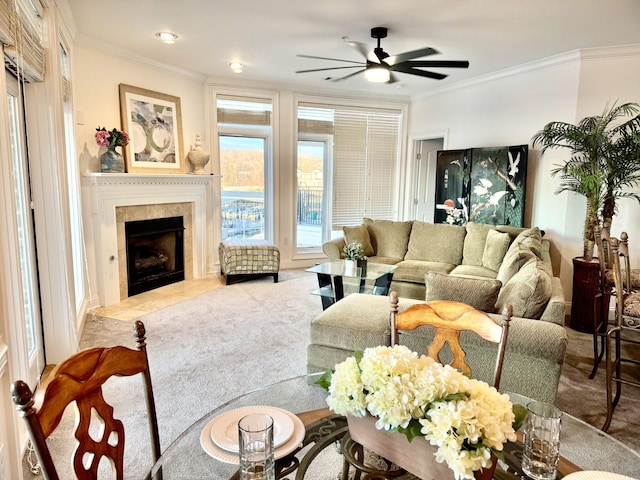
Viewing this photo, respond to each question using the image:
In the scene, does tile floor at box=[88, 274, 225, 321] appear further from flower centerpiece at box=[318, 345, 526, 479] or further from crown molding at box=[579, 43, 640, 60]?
crown molding at box=[579, 43, 640, 60]

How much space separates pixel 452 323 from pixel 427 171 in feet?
18.2

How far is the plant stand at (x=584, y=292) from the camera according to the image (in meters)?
3.90

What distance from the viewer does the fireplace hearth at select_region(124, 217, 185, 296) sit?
4938 millimetres

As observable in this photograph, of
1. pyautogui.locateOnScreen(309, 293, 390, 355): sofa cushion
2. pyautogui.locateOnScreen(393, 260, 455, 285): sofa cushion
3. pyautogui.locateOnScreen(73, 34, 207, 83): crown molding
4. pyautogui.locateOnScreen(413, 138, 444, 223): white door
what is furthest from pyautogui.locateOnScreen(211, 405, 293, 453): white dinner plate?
pyautogui.locateOnScreen(413, 138, 444, 223): white door

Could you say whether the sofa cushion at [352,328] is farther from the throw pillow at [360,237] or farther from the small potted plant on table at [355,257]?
the throw pillow at [360,237]

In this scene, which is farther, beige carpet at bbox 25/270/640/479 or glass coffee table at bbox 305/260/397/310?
glass coffee table at bbox 305/260/397/310

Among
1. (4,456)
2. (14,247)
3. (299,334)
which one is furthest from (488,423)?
(299,334)

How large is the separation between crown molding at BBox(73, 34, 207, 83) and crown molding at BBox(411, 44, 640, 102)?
3616 mm

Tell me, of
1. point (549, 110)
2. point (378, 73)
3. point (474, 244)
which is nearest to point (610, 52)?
point (549, 110)

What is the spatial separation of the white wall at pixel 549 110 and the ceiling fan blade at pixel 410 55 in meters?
2.19

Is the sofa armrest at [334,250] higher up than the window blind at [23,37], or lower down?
lower down

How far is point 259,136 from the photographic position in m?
6.14

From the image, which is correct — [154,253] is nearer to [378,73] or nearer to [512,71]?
[378,73]

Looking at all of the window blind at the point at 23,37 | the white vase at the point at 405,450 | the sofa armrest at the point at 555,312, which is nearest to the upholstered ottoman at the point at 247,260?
the window blind at the point at 23,37
